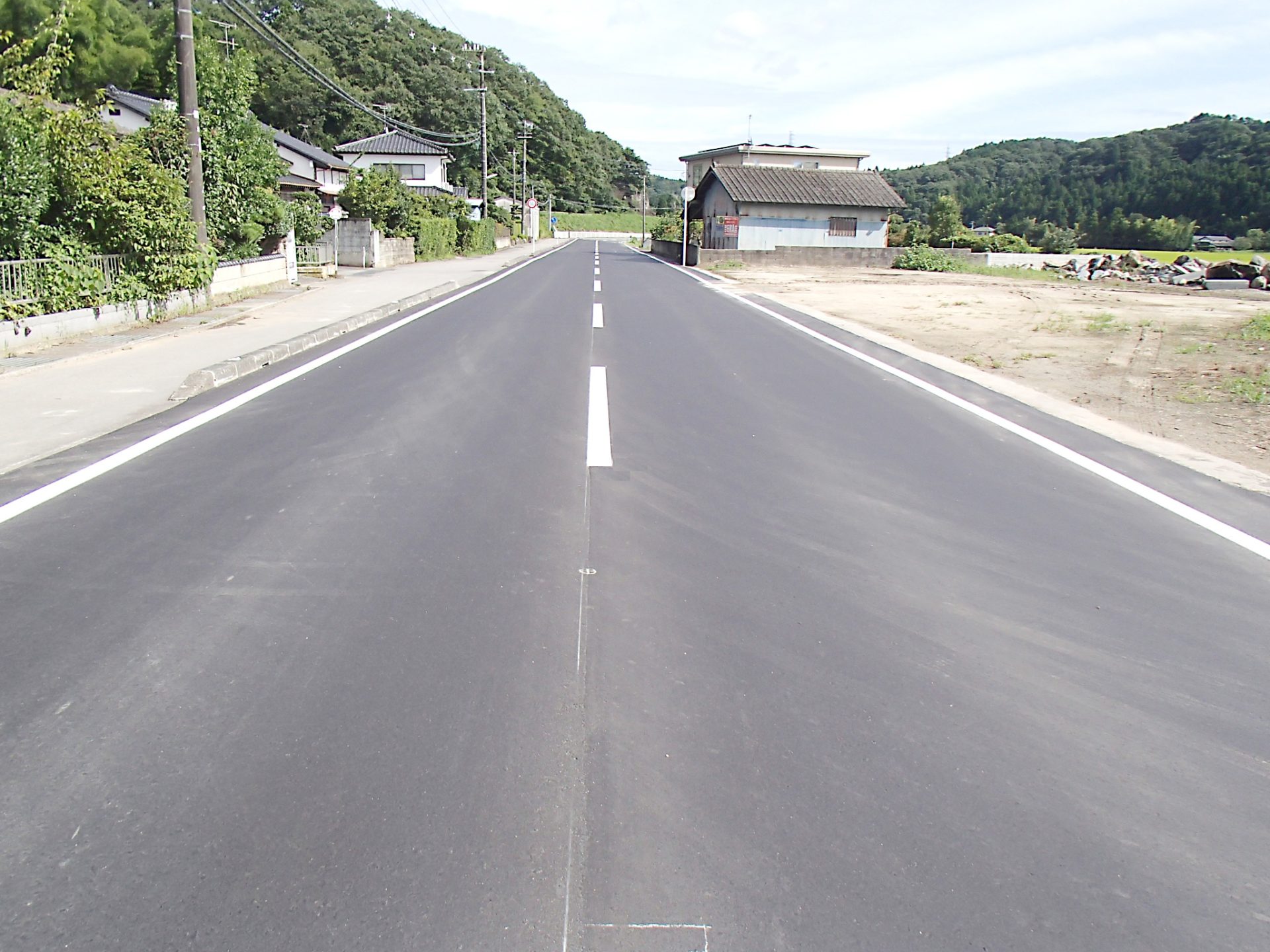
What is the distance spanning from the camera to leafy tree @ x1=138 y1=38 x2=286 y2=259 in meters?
16.4

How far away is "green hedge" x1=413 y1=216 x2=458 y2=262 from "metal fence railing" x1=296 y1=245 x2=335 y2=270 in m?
6.99

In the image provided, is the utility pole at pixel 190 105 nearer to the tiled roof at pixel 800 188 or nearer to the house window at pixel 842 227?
the tiled roof at pixel 800 188

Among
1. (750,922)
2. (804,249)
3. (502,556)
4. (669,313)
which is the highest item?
(804,249)

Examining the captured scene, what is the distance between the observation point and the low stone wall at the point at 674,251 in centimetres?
3903

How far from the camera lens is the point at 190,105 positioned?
15797 mm

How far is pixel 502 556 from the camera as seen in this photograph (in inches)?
179

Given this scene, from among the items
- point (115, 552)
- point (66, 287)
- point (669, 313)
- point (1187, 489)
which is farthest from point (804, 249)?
point (115, 552)

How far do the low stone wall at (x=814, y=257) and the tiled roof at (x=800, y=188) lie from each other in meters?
5.35

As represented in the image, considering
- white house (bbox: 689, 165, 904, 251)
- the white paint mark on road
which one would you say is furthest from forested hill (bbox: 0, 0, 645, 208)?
white house (bbox: 689, 165, 904, 251)

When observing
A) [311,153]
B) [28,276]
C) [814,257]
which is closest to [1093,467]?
[28,276]

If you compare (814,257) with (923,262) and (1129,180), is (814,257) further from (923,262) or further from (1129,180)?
(1129,180)

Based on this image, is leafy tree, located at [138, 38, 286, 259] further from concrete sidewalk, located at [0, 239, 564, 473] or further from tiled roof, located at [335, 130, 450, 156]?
tiled roof, located at [335, 130, 450, 156]

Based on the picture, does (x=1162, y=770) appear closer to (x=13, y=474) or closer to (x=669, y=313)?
(x=13, y=474)

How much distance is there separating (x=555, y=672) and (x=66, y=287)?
11949 mm
